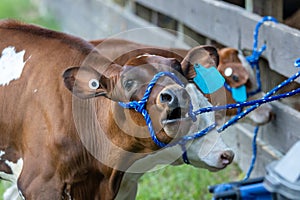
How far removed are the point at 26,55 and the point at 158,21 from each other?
440cm

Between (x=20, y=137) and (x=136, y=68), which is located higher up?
(x=136, y=68)

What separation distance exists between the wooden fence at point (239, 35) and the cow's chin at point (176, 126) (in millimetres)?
1571

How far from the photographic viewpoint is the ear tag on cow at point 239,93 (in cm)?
579

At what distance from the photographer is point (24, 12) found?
15.4m

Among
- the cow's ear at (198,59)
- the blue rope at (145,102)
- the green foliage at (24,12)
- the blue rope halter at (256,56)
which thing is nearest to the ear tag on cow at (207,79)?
the cow's ear at (198,59)

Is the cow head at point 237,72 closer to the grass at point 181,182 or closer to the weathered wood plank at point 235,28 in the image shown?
the weathered wood plank at point 235,28

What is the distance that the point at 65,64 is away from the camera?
4293 millimetres

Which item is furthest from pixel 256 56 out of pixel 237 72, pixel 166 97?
pixel 166 97

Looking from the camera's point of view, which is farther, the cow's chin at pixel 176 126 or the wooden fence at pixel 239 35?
the wooden fence at pixel 239 35

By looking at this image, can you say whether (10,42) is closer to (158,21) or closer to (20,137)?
(20,137)

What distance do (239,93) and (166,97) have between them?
2.35m

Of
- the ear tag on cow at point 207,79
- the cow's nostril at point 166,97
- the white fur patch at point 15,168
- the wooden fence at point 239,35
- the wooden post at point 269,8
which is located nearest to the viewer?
the cow's nostril at point 166,97

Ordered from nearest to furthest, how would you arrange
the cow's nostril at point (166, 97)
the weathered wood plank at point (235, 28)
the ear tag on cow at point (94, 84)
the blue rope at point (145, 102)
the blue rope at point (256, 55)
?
the cow's nostril at point (166, 97) < the blue rope at point (145, 102) < the ear tag on cow at point (94, 84) < the weathered wood plank at point (235, 28) < the blue rope at point (256, 55)

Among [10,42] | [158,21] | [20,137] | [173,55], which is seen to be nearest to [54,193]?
[20,137]
